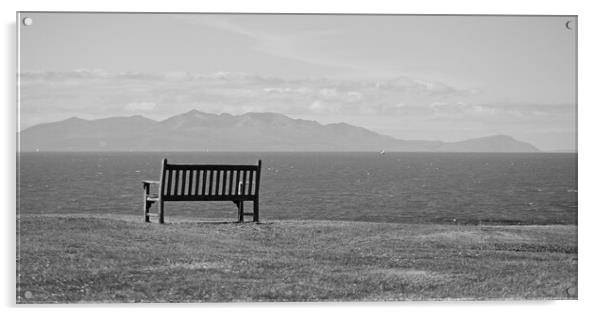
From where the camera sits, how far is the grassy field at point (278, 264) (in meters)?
10.9

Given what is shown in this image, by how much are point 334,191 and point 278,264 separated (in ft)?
51.6

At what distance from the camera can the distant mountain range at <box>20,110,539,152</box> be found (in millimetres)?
12422

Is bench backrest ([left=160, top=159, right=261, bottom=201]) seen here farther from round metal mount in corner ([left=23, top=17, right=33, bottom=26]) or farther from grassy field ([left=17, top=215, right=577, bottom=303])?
round metal mount in corner ([left=23, top=17, right=33, bottom=26])

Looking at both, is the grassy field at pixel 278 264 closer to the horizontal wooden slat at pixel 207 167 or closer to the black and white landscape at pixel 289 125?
the black and white landscape at pixel 289 125

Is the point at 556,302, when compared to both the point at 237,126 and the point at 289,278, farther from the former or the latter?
the point at 237,126

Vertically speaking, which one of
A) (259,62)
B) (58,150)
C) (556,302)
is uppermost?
(259,62)

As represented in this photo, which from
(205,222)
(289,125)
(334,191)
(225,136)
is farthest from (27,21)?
(334,191)

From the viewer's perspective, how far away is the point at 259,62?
481 inches

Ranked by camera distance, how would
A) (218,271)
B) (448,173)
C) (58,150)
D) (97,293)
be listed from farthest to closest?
(448,173)
(58,150)
(218,271)
(97,293)

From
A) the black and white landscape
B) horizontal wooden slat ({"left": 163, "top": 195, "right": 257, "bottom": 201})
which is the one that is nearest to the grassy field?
the black and white landscape

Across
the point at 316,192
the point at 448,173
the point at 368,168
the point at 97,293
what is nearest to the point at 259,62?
the point at 97,293

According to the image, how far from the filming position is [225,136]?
13.1 metres

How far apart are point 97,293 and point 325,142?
4316mm

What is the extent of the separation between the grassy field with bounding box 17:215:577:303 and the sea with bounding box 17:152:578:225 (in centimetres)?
61
